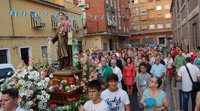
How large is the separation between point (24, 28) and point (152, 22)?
3727 centimetres

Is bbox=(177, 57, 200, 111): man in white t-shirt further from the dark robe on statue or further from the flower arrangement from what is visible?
the flower arrangement

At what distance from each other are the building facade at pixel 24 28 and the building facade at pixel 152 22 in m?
31.4

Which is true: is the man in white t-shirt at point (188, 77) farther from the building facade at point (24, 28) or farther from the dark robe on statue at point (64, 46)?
the building facade at point (24, 28)

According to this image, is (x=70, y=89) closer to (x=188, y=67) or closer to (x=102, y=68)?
(x=102, y=68)

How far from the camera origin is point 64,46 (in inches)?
225

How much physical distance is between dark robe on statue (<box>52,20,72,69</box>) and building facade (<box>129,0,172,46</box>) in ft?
129

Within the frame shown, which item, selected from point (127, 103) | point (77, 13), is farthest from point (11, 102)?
point (77, 13)

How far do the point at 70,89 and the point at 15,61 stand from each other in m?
8.41

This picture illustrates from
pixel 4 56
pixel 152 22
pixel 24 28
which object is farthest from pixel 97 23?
pixel 152 22

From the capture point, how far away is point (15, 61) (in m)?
11.9

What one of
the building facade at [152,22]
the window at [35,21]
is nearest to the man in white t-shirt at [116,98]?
the window at [35,21]

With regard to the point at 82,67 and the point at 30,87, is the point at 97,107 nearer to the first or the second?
the point at 30,87

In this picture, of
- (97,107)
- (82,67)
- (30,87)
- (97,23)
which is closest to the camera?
(97,107)

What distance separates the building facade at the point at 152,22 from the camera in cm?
4366
